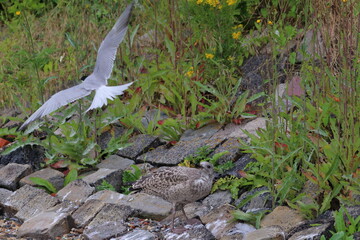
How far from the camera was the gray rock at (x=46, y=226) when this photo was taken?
193 inches

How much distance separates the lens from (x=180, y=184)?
474 centimetres

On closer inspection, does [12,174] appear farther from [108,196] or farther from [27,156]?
[108,196]

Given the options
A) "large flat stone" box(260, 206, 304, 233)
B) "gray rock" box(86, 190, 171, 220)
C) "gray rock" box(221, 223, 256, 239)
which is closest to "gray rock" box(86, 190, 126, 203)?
"gray rock" box(86, 190, 171, 220)

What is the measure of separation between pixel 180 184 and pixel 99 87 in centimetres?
124

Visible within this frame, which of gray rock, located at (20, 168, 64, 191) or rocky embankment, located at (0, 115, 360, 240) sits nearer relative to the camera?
rocky embankment, located at (0, 115, 360, 240)

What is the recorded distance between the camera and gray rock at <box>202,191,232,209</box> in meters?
5.00

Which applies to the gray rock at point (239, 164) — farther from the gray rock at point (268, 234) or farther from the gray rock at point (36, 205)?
the gray rock at point (36, 205)

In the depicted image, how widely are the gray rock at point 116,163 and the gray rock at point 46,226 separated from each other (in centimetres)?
98

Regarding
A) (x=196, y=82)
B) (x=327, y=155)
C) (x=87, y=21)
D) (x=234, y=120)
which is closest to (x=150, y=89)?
(x=196, y=82)

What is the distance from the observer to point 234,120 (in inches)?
232

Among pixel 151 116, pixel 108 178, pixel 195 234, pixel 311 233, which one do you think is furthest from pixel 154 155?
pixel 311 233

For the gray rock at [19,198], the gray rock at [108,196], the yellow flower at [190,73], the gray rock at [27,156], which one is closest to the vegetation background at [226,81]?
the yellow flower at [190,73]

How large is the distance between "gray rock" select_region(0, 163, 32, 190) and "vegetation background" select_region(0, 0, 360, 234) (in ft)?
0.62

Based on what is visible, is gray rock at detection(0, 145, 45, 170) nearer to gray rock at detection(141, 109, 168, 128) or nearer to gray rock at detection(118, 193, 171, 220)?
gray rock at detection(141, 109, 168, 128)
